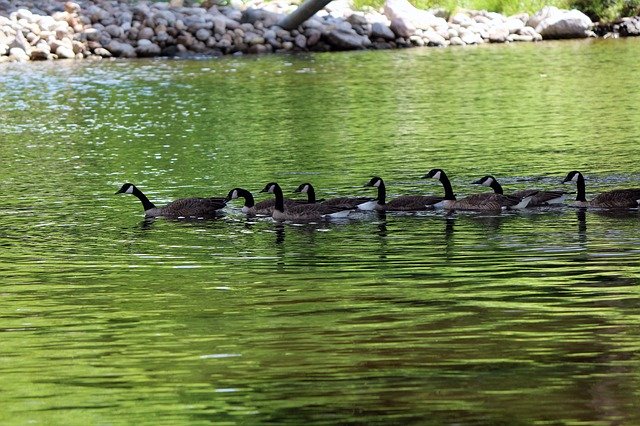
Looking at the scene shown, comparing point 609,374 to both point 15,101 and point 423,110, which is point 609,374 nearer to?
point 423,110

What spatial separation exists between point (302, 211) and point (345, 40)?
37.8 meters

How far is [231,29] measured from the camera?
2265 inches

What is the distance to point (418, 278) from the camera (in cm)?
1476

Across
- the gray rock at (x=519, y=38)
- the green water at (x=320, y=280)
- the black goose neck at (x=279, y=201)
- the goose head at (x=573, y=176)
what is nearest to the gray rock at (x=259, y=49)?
the gray rock at (x=519, y=38)

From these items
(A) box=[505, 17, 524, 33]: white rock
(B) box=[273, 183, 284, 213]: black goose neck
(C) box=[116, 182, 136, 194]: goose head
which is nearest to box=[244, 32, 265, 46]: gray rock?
(A) box=[505, 17, 524, 33]: white rock

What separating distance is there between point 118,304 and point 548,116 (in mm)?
20325

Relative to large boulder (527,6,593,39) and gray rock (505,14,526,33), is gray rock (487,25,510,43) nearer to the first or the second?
gray rock (505,14,526,33)

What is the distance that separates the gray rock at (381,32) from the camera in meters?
57.8

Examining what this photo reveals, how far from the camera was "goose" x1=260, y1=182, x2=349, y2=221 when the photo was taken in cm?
1956

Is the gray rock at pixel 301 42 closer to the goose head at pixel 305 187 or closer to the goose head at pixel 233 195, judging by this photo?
the goose head at pixel 305 187

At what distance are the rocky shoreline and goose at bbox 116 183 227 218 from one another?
3605cm

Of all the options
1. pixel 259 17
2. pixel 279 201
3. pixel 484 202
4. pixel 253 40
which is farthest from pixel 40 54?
pixel 484 202

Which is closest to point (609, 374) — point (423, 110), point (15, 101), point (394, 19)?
point (423, 110)

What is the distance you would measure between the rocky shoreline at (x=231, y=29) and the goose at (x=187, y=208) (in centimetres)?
3605
